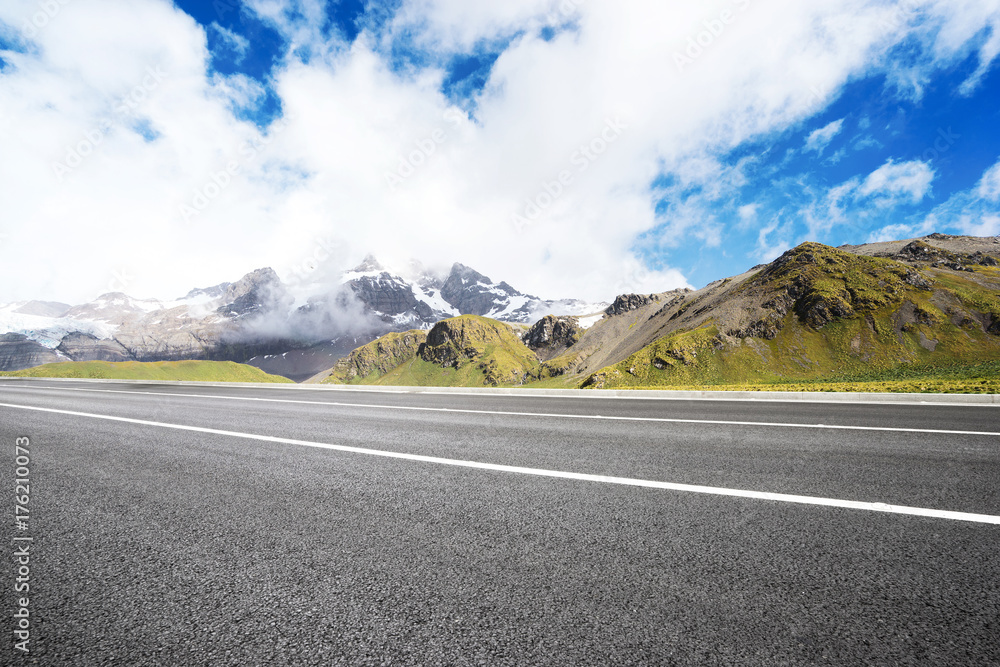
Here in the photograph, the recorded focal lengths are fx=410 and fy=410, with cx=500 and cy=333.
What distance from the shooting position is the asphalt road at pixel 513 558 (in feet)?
7.16

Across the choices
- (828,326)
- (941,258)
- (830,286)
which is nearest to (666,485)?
(828,326)

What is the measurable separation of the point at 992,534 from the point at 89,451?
1114 centimetres

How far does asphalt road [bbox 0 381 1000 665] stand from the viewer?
2182 millimetres

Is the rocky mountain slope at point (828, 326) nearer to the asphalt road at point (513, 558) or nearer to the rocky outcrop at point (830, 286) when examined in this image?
the rocky outcrop at point (830, 286)

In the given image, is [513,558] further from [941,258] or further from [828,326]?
[941,258]

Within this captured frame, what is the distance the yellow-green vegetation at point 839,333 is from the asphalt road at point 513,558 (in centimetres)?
9254

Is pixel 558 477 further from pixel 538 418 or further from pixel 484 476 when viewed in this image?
pixel 538 418

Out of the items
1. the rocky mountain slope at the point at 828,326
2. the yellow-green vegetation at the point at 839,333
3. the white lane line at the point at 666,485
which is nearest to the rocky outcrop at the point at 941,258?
the rocky mountain slope at the point at 828,326

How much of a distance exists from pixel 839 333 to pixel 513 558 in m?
130

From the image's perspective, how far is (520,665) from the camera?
2.02 m

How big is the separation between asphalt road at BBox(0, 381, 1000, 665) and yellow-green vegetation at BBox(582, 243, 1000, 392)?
92.5 metres

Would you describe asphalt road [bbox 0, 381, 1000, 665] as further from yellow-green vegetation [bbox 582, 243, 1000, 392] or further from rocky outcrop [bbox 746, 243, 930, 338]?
rocky outcrop [bbox 746, 243, 930, 338]

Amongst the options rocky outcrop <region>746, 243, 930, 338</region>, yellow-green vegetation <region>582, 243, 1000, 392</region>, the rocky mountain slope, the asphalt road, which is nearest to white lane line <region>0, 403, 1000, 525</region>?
the asphalt road

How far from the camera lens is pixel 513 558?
3.05 meters
